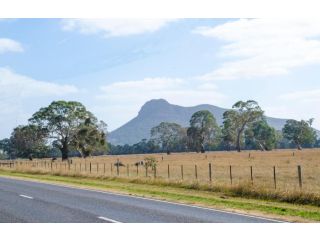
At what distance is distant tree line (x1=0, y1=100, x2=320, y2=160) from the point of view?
301ft

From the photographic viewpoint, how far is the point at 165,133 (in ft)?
584

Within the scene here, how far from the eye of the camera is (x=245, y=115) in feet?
407

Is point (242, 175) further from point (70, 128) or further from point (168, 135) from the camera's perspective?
point (168, 135)

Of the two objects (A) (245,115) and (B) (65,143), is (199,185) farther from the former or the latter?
(A) (245,115)

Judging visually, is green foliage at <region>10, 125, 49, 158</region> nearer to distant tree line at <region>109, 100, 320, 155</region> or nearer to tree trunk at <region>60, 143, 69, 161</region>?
tree trunk at <region>60, 143, 69, 161</region>

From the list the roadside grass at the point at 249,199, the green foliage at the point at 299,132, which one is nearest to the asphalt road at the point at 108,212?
the roadside grass at the point at 249,199

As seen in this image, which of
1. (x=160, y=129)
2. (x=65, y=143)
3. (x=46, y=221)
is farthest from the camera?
(x=160, y=129)

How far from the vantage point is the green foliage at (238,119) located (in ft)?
401

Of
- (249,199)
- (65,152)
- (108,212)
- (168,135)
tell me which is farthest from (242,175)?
(168,135)

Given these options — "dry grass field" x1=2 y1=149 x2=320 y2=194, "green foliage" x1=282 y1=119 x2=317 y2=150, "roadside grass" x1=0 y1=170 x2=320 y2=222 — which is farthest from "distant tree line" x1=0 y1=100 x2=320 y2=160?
"roadside grass" x1=0 y1=170 x2=320 y2=222
